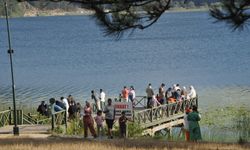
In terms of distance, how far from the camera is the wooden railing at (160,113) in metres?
26.3

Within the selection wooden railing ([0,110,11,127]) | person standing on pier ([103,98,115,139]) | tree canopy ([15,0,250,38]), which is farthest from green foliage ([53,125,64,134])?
tree canopy ([15,0,250,38])

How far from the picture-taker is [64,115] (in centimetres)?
2480

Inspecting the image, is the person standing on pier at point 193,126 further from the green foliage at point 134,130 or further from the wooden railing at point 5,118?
the wooden railing at point 5,118

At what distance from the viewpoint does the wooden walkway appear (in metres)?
24.7

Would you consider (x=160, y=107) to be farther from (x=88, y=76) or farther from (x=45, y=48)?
(x=45, y=48)

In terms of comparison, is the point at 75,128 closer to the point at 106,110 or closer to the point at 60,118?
the point at 60,118

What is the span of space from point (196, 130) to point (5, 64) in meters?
56.4

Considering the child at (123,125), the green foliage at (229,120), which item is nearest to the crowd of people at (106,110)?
the child at (123,125)

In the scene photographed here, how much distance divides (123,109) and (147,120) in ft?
11.5

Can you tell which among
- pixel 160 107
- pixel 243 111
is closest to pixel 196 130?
pixel 160 107

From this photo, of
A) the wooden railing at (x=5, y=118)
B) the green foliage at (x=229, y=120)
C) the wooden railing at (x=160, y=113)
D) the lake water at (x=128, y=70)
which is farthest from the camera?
the lake water at (x=128, y=70)

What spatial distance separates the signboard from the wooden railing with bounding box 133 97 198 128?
1364 millimetres

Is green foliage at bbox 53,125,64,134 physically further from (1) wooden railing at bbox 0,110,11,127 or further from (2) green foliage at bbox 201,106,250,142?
(2) green foliage at bbox 201,106,250,142

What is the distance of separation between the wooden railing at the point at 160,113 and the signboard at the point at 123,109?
1.36 m
